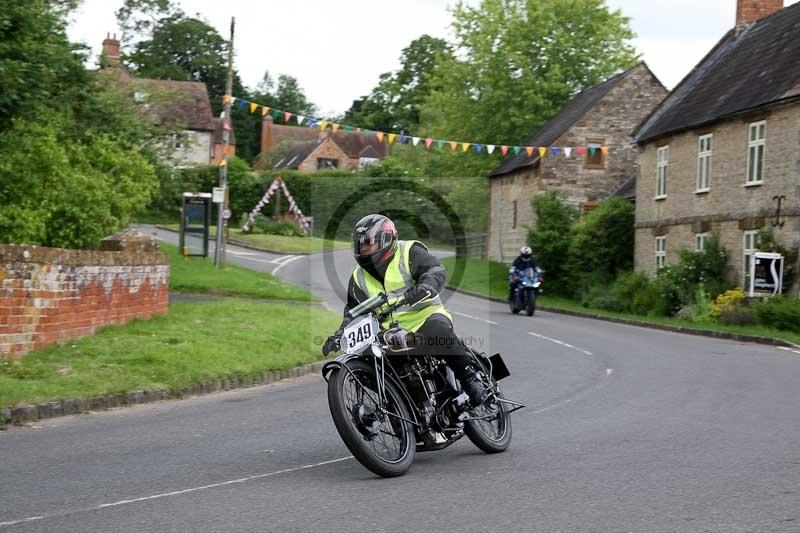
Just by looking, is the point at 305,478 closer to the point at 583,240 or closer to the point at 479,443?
the point at 479,443

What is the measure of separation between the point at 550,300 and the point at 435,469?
3243cm

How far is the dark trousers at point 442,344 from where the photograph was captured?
762 centimetres

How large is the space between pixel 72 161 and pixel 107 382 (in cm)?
1065

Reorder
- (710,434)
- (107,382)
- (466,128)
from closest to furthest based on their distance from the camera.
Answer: (710,434) → (107,382) → (466,128)

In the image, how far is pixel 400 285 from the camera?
300 inches

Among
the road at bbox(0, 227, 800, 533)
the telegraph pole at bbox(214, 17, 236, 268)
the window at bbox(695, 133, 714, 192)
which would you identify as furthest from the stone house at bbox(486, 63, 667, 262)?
the road at bbox(0, 227, 800, 533)

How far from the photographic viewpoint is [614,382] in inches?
537

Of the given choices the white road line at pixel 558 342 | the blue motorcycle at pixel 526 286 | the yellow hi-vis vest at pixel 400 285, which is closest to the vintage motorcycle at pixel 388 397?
the yellow hi-vis vest at pixel 400 285

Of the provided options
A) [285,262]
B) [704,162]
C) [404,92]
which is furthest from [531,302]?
[404,92]

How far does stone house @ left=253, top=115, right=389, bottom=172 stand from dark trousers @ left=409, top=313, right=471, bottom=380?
8923 cm

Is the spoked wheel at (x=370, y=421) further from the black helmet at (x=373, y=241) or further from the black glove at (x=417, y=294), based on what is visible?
the black helmet at (x=373, y=241)

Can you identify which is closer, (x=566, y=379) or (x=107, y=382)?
(x=107, y=382)

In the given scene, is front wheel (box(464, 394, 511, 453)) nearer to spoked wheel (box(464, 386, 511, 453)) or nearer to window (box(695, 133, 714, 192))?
spoked wheel (box(464, 386, 511, 453))

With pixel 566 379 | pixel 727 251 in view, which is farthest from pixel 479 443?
pixel 727 251
